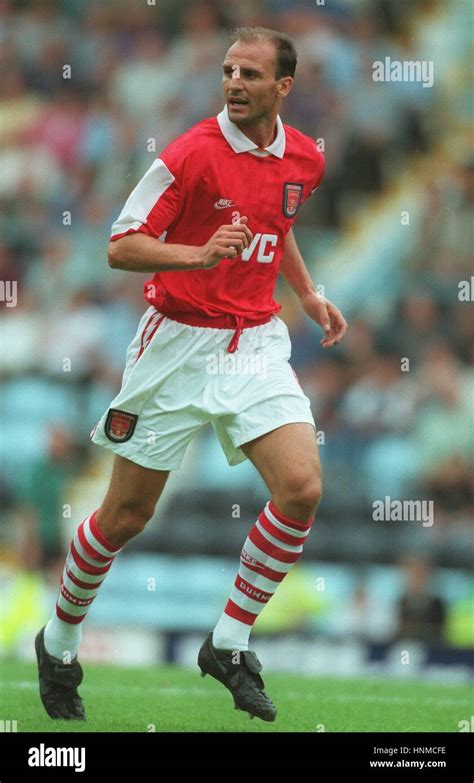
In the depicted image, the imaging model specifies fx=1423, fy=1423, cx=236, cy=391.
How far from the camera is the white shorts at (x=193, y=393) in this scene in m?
5.50

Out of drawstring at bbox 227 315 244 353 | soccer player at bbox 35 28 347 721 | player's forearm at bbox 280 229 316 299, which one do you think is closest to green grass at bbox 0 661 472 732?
soccer player at bbox 35 28 347 721

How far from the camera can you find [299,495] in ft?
17.5

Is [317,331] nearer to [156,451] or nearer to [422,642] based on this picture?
[422,642]

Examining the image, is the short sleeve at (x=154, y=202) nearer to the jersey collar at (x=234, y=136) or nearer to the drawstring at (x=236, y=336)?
the jersey collar at (x=234, y=136)

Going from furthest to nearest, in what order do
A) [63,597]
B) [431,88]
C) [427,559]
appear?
[431,88], [427,559], [63,597]

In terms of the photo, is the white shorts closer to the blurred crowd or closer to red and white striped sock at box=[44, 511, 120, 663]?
red and white striped sock at box=[44, 511, 120, 663]

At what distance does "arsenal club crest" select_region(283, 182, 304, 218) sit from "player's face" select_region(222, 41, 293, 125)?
0.31 meters

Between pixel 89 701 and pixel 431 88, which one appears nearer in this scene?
pixel 89 701

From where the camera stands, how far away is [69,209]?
1270 cm

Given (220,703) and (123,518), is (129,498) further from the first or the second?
(220,703)

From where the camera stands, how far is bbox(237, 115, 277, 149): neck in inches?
219

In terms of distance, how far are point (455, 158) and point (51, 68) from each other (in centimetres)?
405

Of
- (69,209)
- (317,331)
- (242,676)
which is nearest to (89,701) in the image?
(242,676)

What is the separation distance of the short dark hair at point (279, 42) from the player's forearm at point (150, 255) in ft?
2.83
